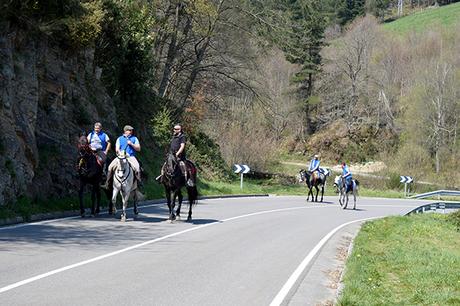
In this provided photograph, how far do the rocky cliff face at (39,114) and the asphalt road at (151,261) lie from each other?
2.28 m

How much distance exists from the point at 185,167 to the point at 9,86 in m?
5.76

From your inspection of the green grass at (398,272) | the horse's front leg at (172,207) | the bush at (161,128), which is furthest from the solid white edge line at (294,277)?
the bush at (161,128)

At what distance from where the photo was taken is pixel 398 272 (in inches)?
491

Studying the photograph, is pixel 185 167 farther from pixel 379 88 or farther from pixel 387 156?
pixel 379 88

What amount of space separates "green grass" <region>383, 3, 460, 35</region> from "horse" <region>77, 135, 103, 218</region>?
95.5m

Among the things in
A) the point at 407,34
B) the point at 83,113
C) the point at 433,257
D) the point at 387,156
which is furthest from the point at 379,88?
the point at 433,257

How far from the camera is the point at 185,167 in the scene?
17375mm

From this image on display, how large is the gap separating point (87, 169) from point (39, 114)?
408 cm

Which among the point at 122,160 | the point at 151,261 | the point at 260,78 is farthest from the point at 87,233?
the point at 260,78

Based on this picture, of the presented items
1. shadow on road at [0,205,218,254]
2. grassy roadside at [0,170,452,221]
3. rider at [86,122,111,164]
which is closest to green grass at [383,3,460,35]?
grassy roadside at [0,170,452,221]

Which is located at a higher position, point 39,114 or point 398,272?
point 39,114

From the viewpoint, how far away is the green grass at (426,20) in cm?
10788

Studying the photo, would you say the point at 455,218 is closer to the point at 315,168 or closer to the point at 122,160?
the point at 315,168

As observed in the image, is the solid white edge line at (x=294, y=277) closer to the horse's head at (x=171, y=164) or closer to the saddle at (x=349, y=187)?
the horse's head at (x=171, y=164)
